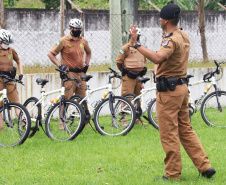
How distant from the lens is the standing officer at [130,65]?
33.5ft

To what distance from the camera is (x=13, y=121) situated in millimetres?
8664

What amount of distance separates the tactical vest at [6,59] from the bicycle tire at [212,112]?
3.81 m

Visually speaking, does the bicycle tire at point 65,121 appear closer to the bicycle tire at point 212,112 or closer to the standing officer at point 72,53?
the standing officer at point 72,53

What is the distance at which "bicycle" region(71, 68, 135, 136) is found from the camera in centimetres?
910

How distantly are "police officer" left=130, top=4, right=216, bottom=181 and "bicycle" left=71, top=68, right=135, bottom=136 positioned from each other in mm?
2995

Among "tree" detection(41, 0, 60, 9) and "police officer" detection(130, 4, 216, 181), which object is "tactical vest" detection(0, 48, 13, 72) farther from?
"tree" detection(41, 0, 60, 9)

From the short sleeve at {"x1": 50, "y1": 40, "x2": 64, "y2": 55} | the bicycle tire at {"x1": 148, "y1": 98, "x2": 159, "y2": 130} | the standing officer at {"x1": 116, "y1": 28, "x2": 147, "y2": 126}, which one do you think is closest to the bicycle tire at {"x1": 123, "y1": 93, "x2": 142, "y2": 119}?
the bicycle tire at {"x1": 148, "y1": 98, "x2": 159, "y2": 130}

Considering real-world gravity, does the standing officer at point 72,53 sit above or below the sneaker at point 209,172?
above

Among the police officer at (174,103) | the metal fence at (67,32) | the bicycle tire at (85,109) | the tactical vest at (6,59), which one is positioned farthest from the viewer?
the metal fence at (67,32)

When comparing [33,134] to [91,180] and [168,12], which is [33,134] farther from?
[168,12]

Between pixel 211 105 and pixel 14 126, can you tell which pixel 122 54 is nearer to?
pixel 211 105

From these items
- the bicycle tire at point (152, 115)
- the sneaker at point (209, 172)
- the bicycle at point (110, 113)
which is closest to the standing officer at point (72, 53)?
the bicycle at point (110, 113)

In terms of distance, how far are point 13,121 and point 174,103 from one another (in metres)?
3.64

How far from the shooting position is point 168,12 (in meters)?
5.84
